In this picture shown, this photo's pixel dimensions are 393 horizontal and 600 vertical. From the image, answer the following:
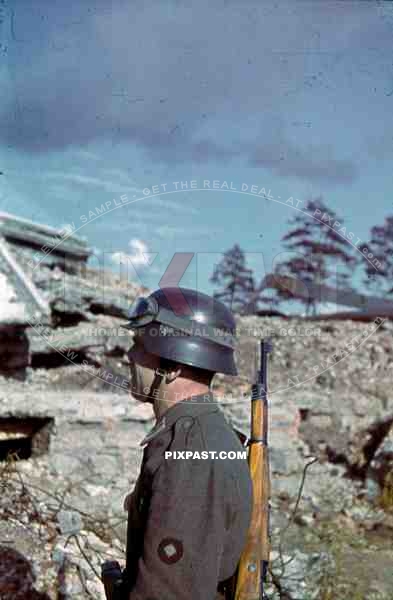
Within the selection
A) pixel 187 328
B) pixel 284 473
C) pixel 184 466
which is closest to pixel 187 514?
pixel 184 466

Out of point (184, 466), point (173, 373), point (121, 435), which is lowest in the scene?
point (184, 466)

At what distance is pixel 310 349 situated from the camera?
357 inches

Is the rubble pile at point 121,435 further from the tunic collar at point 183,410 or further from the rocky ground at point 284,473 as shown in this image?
the tunic collar at point 183,410

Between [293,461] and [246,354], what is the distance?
1.92m

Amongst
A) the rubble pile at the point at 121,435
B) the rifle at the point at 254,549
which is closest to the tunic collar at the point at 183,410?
the rifle at the point at 254,549

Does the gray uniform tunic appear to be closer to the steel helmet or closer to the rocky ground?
the steel helmet

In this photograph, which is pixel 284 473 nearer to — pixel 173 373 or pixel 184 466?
pixel 173 373

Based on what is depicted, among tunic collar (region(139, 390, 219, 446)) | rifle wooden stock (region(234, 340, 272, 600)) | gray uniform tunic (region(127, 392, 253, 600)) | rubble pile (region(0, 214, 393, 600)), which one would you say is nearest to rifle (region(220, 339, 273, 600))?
rifle wooden stock (region(234, 340, 272, 600))

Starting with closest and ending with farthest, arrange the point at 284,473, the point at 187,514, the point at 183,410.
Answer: the point at 187,514 → the point at 183,410 → the point at 284,473

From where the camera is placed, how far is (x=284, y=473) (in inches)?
231

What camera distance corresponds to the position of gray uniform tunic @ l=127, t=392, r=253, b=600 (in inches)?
59.6

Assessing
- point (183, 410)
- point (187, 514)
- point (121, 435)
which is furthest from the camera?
point (121, 435)

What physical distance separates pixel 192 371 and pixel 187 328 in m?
0.15

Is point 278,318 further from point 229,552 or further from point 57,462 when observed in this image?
point 229,552
